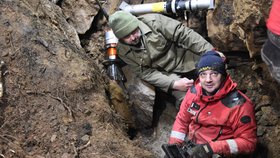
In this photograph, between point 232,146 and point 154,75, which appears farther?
point 154,75

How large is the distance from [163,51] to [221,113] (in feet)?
5.83

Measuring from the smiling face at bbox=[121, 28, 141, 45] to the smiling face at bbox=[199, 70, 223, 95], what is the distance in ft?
5.19

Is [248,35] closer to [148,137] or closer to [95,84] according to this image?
[95,84]

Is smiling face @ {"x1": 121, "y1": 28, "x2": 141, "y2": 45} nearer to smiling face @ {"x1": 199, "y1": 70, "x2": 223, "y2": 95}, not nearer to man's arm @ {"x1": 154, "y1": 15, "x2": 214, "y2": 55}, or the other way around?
man's arm @ {"x1": 154, "y1": 15, "x2": 214, "y2": 55}

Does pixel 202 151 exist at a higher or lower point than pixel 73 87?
lower

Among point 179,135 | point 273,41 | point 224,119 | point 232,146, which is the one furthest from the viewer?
point 179,135

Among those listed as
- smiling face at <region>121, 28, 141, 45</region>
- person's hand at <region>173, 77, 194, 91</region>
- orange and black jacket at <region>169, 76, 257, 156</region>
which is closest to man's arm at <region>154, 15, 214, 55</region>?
smiling face at <region>121, 28, 141, 45</region>

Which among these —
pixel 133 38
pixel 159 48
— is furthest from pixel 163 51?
pixel 133 38

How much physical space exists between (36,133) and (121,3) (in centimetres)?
327

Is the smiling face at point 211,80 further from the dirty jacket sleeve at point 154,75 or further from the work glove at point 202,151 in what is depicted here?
the dirty jacket sleeve at point 154,75

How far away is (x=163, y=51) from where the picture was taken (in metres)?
5.39

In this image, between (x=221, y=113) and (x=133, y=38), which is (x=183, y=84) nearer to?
(x=133, y=38)

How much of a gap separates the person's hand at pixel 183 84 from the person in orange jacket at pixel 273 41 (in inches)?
118

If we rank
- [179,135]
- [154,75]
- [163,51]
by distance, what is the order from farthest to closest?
[154,75] → [163,51] → [179,135]
